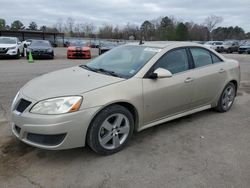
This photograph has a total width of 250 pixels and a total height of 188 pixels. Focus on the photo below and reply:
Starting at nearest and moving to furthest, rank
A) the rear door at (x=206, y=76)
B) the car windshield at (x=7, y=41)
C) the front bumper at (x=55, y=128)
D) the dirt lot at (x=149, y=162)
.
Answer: the dirt lot at (x=149, y=162) < the front bumper at (x=55, y=128) < the rear door at (x=206, y=76) < the car windshield at (x=7, y=41)

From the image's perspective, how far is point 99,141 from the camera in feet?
11.3

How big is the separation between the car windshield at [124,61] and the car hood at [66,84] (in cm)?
24

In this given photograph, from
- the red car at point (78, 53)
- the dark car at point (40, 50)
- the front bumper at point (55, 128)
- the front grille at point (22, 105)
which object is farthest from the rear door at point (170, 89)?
the red car at point (78, 53)

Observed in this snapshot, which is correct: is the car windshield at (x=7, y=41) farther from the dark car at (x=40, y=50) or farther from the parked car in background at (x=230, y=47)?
the parked car in background at (x=230, y=47)

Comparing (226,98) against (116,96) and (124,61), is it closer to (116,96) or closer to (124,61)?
(124,61)

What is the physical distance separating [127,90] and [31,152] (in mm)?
1554

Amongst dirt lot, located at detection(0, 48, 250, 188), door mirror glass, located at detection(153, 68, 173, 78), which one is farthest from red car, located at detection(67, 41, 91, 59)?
Result: door mirror glass, located at detection(153, 68, 173, 78)

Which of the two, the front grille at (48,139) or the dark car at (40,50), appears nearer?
the front grille at (48,139)

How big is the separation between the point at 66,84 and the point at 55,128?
0.71 metres

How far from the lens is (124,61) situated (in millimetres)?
4340

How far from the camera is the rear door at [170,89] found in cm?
390

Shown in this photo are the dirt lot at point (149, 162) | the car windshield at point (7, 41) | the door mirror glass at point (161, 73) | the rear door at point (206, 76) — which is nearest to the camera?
the dirt lot at point (149, 162)

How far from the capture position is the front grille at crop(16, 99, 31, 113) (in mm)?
3334

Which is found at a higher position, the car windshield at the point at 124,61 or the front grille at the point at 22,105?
the car windshield at the point at 124,61
